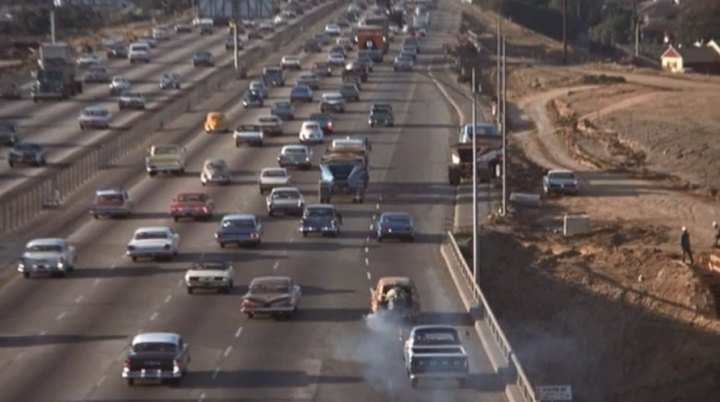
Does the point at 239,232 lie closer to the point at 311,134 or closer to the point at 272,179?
the point at 272,179

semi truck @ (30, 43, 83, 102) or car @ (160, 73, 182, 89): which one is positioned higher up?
semi truck @ (30, 43, 83, 102)

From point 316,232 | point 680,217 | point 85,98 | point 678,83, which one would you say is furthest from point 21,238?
point 678,83

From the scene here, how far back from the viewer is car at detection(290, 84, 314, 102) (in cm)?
10938

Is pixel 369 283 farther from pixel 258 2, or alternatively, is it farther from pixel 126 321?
pixel 258 2

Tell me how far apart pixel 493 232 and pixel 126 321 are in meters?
21.2

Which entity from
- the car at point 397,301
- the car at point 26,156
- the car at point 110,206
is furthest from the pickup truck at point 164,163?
the car at point 397,301

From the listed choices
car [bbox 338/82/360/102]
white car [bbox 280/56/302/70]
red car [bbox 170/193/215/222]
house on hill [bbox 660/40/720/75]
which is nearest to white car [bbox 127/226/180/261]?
red car [bbox 170/193/215/222]

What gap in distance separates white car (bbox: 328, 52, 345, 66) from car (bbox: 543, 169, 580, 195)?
6159 cm

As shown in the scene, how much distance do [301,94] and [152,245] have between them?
179 feet

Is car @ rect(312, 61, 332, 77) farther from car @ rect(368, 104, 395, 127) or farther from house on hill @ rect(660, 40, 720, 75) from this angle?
house on hill @ rect(660, 40, 720, 75)

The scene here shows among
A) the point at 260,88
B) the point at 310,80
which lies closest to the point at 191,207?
the point at 260,88

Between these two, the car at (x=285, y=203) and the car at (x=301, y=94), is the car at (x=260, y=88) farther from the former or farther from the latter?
the car at (x=285, y=203)

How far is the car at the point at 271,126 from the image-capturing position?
9193cm

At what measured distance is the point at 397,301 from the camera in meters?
45.9
